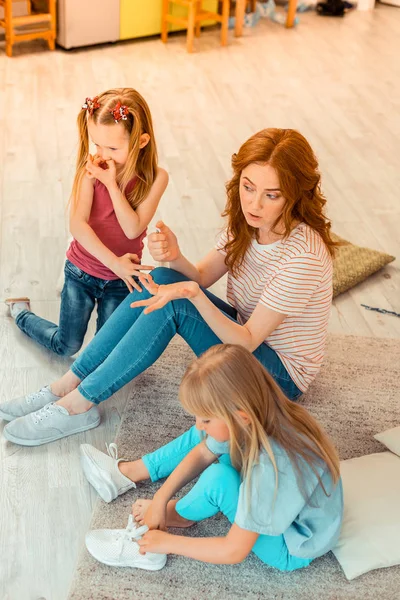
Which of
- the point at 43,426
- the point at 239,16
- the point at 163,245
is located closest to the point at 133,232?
the point at 163,245

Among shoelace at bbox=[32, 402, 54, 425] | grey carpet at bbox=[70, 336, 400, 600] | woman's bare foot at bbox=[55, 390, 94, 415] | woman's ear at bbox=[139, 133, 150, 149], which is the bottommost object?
grey carpet at bbox=[70, 336, 400, 600]

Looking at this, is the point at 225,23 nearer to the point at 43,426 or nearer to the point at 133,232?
the point at 133,232

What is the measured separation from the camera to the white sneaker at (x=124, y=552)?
1829 millimetres

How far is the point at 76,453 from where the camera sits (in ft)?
7.05

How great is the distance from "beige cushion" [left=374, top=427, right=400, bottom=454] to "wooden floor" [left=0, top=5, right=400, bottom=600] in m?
0.58

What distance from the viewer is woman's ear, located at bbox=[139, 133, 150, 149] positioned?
7.22 feet

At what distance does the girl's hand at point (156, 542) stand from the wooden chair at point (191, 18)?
4016 millimetres

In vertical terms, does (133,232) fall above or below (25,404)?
above

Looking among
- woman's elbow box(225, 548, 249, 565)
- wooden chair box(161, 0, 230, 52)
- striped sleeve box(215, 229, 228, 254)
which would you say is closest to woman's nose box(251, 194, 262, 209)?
striped sleeve box(215, 229, 228, 254)

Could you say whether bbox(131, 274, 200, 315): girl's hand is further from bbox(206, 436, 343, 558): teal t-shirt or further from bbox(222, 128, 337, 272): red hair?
bbox(206, 436, 343, 558): teal t-shirt

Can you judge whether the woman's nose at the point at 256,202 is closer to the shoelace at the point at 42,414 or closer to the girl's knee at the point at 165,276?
the girl's knee at the point at 165,276

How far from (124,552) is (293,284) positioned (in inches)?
28.7

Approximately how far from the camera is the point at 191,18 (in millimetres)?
5172

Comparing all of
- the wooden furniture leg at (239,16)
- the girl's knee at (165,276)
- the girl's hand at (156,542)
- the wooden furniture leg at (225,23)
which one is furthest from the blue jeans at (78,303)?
the wooden furniture leg at (239,16)
